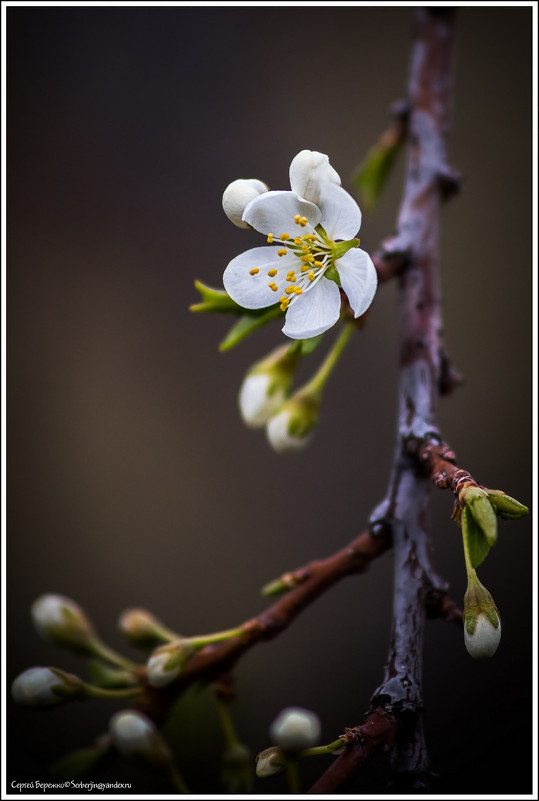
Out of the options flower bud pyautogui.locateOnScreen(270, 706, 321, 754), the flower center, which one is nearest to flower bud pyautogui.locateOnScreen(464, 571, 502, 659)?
flower bud pyautogui.locateOnScreen(270, 706, 321, 754)

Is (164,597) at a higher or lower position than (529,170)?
lower

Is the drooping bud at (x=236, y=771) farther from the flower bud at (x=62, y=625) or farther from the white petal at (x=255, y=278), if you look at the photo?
the white petal at (x=255, y=278)

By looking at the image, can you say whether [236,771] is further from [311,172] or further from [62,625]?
[311,172]

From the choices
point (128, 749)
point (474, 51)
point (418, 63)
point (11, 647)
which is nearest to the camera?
point (128, 749)

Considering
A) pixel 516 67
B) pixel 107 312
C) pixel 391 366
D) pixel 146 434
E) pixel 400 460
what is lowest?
pixel 400 460

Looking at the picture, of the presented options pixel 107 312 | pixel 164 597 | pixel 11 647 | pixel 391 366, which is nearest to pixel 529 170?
pixel 391 366

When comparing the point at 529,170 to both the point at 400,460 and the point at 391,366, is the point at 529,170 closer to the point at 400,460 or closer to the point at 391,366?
the point at 391,366

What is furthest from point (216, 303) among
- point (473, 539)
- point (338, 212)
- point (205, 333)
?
point (205, 333)
